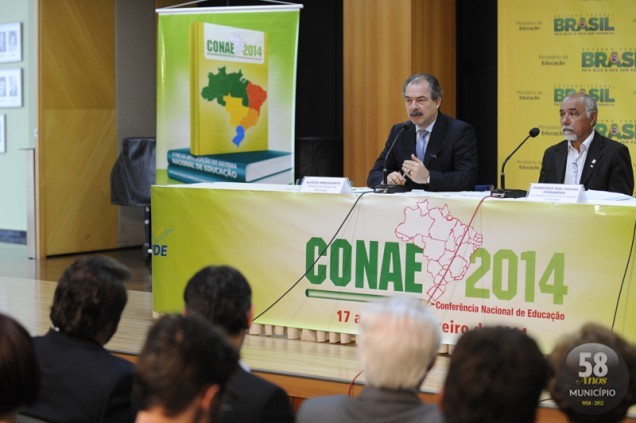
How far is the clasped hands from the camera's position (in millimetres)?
4816

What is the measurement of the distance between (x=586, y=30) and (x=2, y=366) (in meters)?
6.16

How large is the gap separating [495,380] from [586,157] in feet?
12.2

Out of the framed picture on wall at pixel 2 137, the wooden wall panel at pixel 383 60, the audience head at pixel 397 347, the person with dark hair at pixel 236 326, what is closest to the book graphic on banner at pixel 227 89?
the wooden wall panel at pixel 383 60

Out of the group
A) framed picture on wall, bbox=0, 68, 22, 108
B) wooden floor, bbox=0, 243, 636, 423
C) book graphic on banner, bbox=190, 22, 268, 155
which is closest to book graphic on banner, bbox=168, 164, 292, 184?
book graphic on banner, bbox=190, 22, 268, 155

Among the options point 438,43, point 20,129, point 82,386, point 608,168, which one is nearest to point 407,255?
point 608,168

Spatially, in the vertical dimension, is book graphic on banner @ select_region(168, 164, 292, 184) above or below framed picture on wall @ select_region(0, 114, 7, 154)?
below

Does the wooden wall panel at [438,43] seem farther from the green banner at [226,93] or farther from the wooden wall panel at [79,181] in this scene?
the wooden wall panel at [79,181]

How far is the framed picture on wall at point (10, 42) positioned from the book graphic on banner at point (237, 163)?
2.70 metres

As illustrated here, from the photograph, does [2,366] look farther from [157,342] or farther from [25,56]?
[25,56]

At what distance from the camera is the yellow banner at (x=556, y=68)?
7.13 m

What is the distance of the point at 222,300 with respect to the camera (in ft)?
8.11

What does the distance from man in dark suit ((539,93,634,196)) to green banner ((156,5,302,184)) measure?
2669 mm

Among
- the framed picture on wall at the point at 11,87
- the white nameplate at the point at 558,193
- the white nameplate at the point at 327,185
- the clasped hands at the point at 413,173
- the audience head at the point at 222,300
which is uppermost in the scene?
the framed picture on wall at the point at 11,87

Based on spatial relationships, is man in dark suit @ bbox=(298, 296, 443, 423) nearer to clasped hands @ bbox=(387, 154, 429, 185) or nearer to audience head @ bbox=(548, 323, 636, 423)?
audience head @ bbox=(548, 323, 636, 423)
